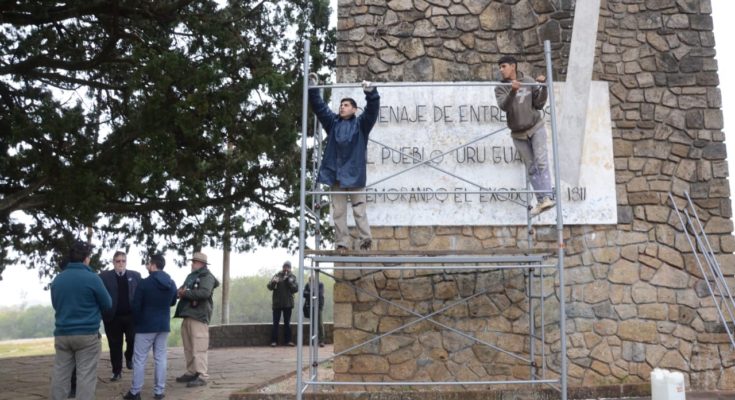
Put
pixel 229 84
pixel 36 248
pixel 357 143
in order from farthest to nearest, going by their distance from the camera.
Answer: pixel 36 248, pixel 229 84, pixel 357 143

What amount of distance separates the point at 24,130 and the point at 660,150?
7.48 metres

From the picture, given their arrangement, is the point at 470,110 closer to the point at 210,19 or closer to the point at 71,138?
the point at 210,19

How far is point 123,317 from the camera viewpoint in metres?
7.95

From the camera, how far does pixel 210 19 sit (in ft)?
33.4

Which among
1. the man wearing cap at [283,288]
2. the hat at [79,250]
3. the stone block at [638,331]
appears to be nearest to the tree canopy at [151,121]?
the man wearing cap at [283,288]

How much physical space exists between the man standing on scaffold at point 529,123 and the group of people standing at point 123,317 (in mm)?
3601

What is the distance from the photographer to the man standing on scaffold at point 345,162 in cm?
632

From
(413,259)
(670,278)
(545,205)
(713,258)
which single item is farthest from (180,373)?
(713,258)

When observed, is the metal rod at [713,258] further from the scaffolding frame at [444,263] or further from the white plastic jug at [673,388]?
the white plastic jug at [673,388]

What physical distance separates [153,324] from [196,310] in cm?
71

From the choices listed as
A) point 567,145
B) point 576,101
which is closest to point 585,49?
point 576,101

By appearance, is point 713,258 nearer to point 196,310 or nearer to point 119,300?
point 196,310

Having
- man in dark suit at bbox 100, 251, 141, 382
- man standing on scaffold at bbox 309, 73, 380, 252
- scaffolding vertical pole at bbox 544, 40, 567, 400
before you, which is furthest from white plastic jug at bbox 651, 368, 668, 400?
man in dark suit at bbox 100, 251, 141, 382

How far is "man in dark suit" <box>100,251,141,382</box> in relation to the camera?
25.3ft
